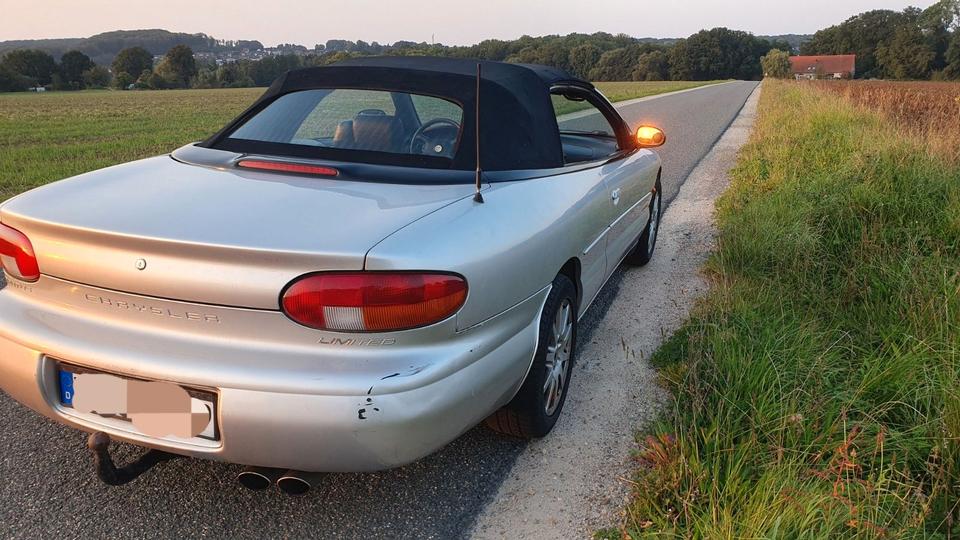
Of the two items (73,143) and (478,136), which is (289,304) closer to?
(478,136)

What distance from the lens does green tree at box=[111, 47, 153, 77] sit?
297ft

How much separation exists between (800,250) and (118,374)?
3.83 meters

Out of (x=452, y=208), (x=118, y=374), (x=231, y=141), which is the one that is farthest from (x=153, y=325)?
(x=231, y=141)

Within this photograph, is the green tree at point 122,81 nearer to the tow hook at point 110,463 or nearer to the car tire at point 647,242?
the car tire at point 647,242

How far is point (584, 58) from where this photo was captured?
6738 cm

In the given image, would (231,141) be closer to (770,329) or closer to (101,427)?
(101,427)

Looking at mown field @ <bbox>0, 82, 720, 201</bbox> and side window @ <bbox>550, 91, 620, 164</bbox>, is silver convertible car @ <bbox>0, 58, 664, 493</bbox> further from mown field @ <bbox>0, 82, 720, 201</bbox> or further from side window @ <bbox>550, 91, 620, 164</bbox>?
mown field @ <bbox>0, 82, 720, 201</bbox>

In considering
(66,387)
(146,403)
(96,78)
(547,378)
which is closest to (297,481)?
(146,403)

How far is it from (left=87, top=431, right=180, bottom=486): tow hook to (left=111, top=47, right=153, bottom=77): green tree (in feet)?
334

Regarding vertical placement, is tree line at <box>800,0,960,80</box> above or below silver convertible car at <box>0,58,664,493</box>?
above

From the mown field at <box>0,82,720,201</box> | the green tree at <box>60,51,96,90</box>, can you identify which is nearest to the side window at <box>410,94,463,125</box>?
the mown field at <box>0,82,720,201</box>

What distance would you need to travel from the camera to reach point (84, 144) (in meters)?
13.4

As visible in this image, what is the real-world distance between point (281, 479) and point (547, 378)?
41.2 inches

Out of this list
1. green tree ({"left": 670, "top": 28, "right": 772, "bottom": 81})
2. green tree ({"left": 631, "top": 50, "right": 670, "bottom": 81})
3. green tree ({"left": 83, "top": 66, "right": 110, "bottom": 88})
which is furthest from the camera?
green tree ({"left": 670, "top": 28, "right": 772, "bottom": 81})
